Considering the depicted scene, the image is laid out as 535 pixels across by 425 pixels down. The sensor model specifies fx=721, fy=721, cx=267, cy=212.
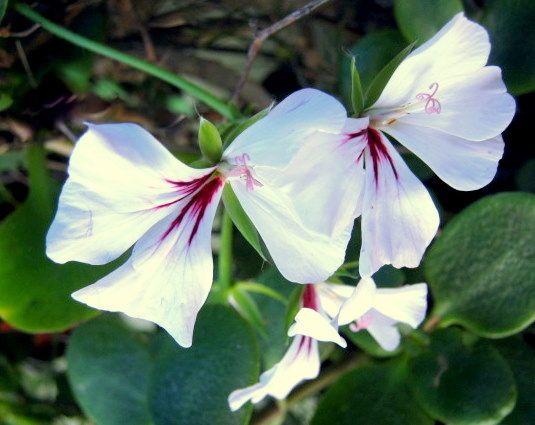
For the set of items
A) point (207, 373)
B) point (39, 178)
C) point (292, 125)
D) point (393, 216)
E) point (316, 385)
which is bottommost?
point (316, 385)

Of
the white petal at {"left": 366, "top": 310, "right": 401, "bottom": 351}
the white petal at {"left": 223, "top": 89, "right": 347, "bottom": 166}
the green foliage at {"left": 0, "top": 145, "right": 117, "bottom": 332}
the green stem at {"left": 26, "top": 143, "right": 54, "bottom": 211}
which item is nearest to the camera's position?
the white petal at {"left": 223, "top": 89, "right": 347, "bottom": 166}

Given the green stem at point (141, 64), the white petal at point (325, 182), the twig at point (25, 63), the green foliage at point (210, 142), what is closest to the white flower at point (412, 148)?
the white petal at point (325, 182)

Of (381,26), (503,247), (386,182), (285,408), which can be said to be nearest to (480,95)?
(386,182)

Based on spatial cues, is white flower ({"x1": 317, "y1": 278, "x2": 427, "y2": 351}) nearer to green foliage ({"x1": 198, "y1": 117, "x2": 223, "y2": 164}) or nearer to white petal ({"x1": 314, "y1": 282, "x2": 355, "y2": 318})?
white petal ({"x1": 314, "y1": 282, "x2": 355, "y2": 318})

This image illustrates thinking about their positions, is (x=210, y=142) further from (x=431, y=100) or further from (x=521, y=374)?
(x=521, y=374)

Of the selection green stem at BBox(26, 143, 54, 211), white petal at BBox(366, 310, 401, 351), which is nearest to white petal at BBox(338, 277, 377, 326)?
white petal at BBox(366, 310, 401, 351)

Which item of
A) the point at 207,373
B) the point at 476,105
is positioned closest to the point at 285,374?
the point at 207,373
